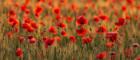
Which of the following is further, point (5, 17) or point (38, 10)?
point (5, 17)

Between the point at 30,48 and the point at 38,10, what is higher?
the point at 38,10

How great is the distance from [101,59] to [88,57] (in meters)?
0.14

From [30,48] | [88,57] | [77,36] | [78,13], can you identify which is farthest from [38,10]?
[78,13]

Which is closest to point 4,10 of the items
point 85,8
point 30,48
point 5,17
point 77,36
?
point 5,17

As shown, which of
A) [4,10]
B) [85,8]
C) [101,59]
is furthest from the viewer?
[85,8]

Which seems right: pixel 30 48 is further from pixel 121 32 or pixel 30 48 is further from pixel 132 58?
pixel 121 32

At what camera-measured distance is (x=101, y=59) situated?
9.84 ft

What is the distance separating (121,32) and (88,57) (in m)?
0.91

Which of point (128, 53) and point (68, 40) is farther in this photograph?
point (68, 40)

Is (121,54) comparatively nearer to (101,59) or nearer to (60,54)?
(101,59)

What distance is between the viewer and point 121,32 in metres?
3.94

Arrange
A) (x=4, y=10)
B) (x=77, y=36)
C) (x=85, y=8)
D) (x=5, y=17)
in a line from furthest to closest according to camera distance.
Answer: (x=85, y=8)
(x=4, y=10)
(x=5, y=17)
(x=77, y=36)

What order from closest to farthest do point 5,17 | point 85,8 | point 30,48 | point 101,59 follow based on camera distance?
point 101,59 < point 30,48 < point 5,17 < point 85,8

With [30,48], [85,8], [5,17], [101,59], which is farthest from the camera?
[85,8]
